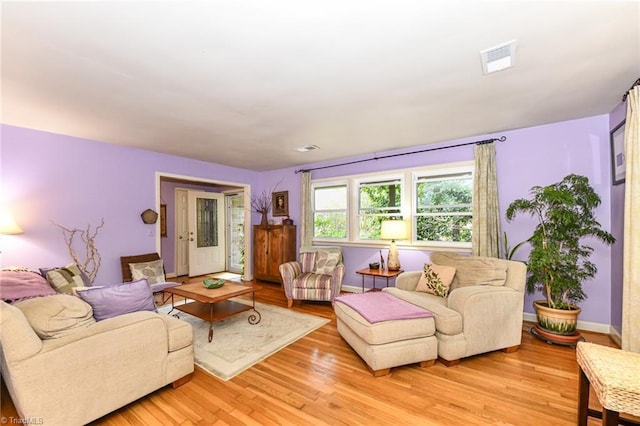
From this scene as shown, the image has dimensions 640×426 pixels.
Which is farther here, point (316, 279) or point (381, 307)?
point (316, 279)

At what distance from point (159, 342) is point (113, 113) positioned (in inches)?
93.5

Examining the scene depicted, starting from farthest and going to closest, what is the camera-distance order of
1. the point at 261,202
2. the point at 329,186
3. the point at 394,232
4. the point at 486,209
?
1. the point at 261,202
2. the point at 329,186
3. the point at 394,232
4. the point at 486,209

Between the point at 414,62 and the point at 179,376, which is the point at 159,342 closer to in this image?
the point at 179,376

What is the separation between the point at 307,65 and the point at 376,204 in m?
3.05

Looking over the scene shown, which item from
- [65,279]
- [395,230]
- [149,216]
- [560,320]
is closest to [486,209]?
[395,230]

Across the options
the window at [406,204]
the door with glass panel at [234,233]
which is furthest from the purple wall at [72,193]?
the window at [406,204]

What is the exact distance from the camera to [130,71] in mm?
2014

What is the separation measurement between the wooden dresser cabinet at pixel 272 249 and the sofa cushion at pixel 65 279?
2931 mm

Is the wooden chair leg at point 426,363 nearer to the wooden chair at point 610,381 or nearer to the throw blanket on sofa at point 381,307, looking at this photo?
the throw blanket on sofa at point 381,307

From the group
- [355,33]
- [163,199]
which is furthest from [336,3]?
Answer: [163,199]

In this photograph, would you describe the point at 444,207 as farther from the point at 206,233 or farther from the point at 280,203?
the point at 206,233

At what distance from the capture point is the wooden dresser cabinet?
208 inches

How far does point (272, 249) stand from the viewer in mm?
5375

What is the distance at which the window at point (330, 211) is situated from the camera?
5.08 m
